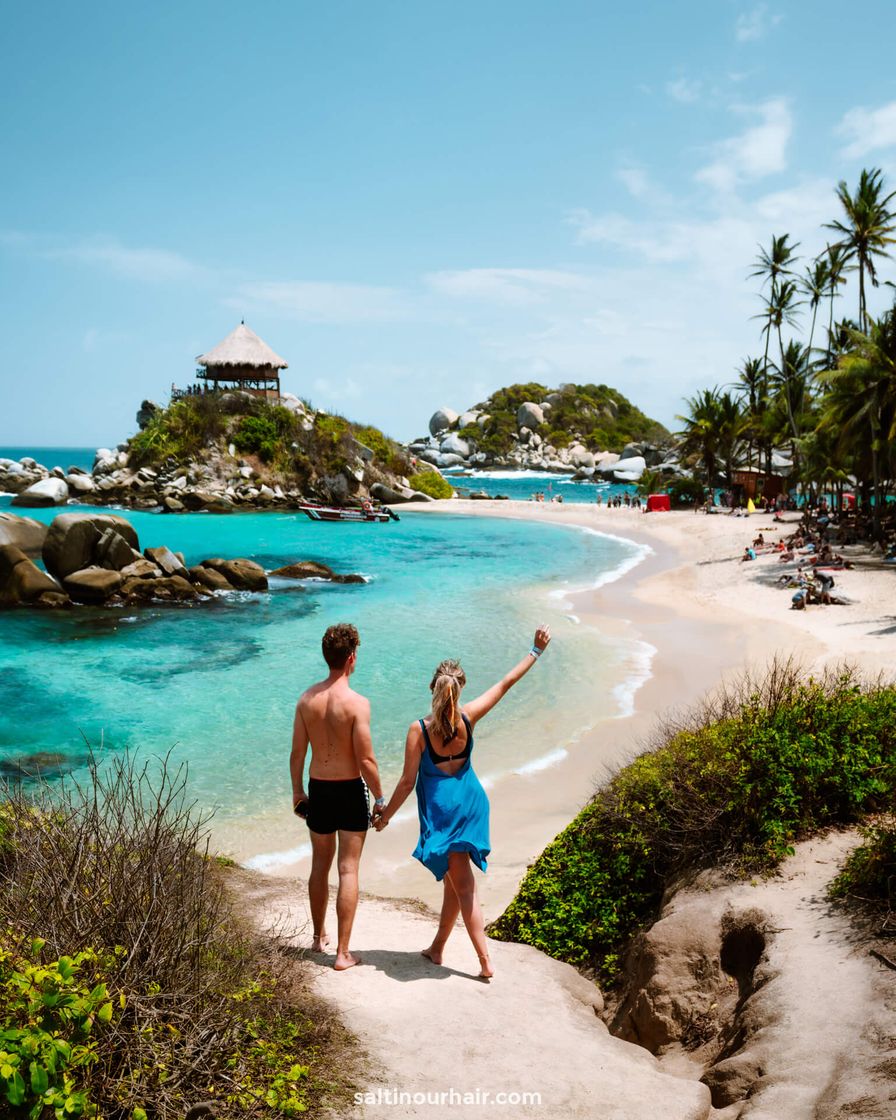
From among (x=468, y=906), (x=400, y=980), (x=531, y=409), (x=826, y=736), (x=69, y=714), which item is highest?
(x=531, y=409)

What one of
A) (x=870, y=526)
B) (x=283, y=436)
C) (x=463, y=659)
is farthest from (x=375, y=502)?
(x=463, y=659)

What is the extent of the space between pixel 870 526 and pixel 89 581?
98.5 ft

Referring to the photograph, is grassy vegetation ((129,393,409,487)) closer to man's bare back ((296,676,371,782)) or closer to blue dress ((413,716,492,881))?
man's bare back ((296,676,371,782))

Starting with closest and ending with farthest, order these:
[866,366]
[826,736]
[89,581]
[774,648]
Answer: [826,736] < [774,648] < [89,581] < [866,366]

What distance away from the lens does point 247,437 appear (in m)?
65.1

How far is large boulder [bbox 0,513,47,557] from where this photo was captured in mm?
27538

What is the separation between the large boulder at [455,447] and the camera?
126375 millimetres

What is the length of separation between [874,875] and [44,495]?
61.9 m

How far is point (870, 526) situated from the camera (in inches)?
1329

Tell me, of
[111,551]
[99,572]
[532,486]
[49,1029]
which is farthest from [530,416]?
[49,1029]

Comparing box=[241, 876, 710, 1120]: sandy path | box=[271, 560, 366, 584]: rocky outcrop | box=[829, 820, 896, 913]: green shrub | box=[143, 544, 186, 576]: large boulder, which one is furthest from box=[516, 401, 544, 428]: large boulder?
box=[829, 820, 896, 913]: green shrub

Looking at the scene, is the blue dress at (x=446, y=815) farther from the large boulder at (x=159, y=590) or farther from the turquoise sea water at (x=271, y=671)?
the large boulder at (x=159, y=590)

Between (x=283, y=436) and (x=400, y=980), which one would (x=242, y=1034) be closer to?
(x=400, y=980)

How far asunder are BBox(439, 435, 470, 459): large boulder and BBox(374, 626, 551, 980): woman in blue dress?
401ft
